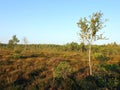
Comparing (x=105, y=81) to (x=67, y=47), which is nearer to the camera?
(x=105, y=81)

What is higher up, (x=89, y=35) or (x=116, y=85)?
(x=89, y=35)

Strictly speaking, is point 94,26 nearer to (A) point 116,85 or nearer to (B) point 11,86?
(A) point 116,85

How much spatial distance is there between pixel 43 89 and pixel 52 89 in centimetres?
63

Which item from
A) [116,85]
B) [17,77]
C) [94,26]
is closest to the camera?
[116,85]

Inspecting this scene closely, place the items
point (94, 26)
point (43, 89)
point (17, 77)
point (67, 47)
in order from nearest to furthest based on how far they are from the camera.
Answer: point (43, 89) < point (17, 77) < point (94, 26) < point (67, 47)

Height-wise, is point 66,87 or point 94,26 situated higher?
point 94,26

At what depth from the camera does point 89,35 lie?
736 inches

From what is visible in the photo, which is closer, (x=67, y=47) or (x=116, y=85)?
(x=116, y=85)

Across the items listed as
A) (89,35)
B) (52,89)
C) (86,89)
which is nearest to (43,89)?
(52,89)

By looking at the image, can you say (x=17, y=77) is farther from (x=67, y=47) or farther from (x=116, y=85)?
(x=67, y=47)

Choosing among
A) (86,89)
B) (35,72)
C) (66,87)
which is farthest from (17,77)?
(86,89)

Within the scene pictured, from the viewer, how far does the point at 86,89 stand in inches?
554

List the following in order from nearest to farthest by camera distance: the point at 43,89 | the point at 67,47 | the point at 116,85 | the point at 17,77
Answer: the point at 43,89 → the point at 116,85 → the point at 17,77 → the point at 67,47

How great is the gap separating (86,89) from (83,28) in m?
6.88
